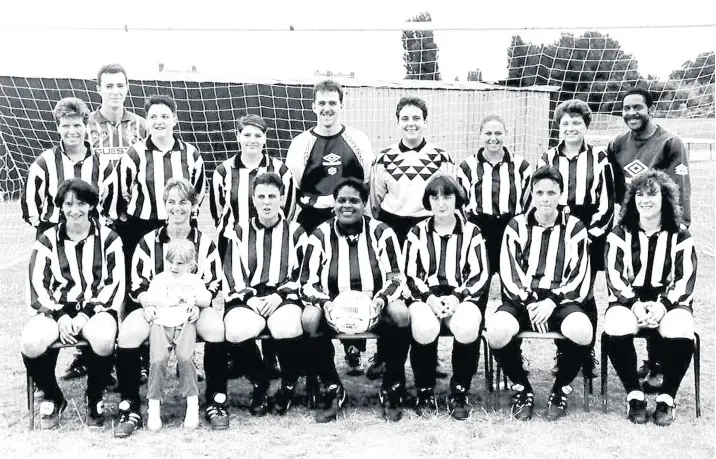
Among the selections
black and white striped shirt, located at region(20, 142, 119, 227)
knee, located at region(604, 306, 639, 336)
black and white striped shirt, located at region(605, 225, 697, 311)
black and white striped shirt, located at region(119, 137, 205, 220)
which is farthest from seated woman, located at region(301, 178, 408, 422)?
black and white striped shirt, located at region(20, 142, 119, 227)

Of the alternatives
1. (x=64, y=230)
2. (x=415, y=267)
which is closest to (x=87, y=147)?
(x=64, y=230)

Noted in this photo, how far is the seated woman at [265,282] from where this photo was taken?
3988 mm

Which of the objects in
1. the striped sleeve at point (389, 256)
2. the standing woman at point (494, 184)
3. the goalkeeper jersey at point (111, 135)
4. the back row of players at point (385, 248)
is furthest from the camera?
the goalkeeper jersey at point (111, 135)

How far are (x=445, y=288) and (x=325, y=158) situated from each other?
3.73 feet

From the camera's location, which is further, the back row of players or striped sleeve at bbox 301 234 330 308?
striped sleeve at bbox 301 234 330 308

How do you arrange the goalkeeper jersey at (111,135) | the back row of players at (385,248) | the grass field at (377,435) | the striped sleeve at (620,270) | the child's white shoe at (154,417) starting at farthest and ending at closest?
1. the goalkeeper jersey at (111,135)
2. the striped sleeve at (620,270)
3. the back row of players at (385,248)
4. the child's white shoe at (154,417)
5. the grass field at (377,435)

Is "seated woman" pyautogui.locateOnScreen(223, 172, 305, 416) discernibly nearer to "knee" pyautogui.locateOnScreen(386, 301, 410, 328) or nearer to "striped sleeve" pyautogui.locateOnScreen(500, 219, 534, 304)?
"knee" pyautogui.locateOnScreen(386, 301, 410, 328)

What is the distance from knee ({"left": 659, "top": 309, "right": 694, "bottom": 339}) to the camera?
3.80m

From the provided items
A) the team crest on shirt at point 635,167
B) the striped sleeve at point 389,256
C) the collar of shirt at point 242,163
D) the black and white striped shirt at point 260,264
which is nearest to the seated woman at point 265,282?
the black and white striped shirt at point 260,264

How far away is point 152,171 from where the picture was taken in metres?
4.36

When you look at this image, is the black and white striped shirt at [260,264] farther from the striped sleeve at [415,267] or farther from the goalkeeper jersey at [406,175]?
the goalkeeper jersey at [406,175]

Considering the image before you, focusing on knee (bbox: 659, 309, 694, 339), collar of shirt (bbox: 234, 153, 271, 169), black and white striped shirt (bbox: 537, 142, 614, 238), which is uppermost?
collar of shirt (bbox: 234, 153, 271, 169)

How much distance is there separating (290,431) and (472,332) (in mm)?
1110

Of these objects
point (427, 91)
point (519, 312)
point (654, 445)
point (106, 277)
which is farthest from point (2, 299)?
point (427, 91)
